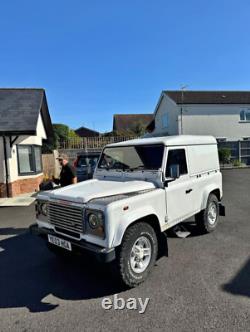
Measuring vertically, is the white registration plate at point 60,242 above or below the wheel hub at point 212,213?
above

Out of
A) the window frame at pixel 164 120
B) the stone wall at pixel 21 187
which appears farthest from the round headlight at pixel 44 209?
the window frame at pixel 164 120

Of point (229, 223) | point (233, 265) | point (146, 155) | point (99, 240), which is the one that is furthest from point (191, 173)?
point (99, 240)

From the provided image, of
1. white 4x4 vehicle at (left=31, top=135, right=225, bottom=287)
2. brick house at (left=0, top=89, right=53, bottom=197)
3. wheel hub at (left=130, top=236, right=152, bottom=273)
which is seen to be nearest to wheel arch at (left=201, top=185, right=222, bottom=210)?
white 4x4 vehicle at (left=31, top=135, right=225, bottom=287)

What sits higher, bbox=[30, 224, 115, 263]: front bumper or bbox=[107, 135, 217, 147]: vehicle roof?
bbox=[107, 135, 217, 147]: vehicle roof

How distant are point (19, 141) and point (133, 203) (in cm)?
922

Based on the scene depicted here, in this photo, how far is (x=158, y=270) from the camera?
3719mm

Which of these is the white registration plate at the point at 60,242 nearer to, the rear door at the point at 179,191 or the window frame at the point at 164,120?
the rear door at the point at 179,191

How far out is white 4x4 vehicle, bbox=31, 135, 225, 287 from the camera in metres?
3.06

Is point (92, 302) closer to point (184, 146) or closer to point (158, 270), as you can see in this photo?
point (158, 270)

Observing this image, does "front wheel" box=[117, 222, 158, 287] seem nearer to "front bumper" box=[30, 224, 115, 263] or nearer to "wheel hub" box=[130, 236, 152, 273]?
"wheel hub" box=[130, 236, 152, 273]

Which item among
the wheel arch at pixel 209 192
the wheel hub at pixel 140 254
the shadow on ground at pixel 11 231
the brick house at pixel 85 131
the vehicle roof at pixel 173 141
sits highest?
the brick house at pixel 85 131

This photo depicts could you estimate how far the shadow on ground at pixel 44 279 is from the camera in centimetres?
315

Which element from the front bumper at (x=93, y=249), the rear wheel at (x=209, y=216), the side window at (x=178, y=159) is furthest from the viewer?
the rear wheel at (x=209, y=216)

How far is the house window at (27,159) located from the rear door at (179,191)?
8643mm
